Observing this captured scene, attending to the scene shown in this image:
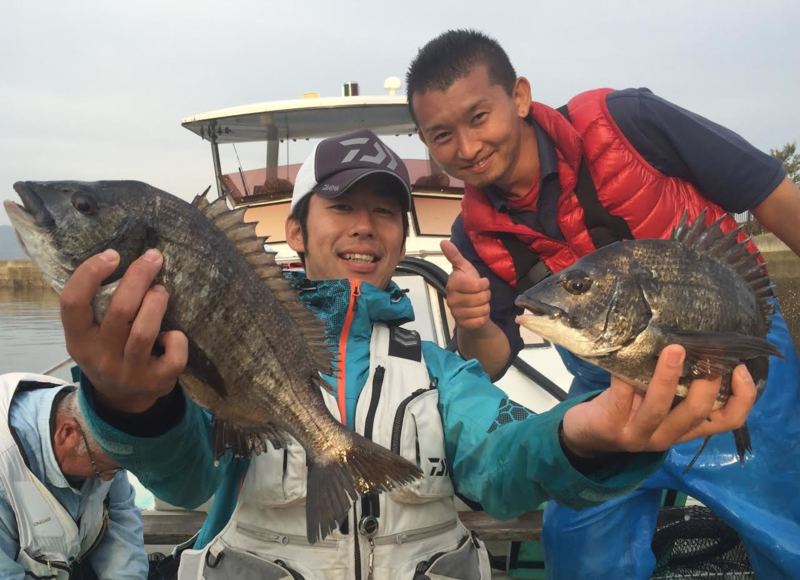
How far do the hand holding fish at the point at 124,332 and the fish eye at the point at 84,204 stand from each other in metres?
0.15

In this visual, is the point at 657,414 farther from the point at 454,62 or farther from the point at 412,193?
the point at 412,193

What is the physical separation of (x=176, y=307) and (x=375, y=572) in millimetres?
1115

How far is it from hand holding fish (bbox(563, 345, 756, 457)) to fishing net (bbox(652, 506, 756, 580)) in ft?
6.27

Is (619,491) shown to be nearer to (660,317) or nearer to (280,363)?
(660,317)

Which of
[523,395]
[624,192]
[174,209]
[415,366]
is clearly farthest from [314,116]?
[174,209]

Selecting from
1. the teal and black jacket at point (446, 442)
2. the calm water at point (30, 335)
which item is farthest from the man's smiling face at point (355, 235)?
the calm water at point (30, 335)

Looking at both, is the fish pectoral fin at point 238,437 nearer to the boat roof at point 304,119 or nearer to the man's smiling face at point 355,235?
the man's smiling face at point 355,235

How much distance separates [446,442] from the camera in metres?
2.26

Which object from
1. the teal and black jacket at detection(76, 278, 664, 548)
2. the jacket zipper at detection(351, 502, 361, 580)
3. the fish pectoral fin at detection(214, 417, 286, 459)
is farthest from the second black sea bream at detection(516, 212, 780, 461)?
the jacket zipper at detection(351, 502, 361, 580)

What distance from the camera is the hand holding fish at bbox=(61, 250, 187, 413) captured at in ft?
4.67

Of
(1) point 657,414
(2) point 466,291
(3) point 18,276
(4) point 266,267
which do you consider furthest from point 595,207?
(3) point 18,276

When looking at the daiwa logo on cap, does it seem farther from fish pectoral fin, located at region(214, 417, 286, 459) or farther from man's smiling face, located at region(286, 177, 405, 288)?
fish pectoral fin, located at region(214, 417, 286, 459)

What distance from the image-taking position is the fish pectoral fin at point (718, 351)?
153 centimetres

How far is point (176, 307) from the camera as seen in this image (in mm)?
1531
